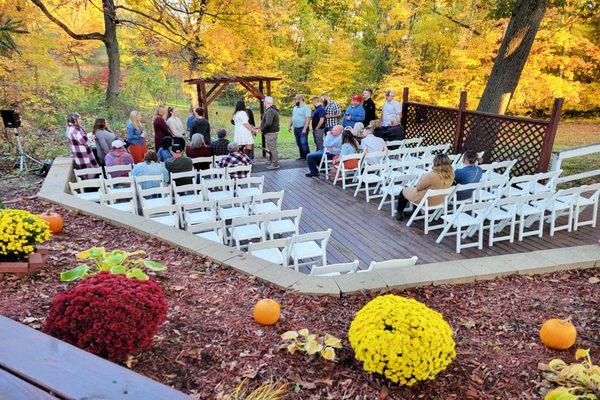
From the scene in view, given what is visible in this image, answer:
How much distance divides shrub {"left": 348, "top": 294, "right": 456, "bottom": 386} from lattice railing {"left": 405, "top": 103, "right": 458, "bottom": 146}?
772 cm

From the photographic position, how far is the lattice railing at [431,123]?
934 centimetres

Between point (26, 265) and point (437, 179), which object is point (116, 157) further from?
point (437, 179)

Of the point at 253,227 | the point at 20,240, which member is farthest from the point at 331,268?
the point at 20,240

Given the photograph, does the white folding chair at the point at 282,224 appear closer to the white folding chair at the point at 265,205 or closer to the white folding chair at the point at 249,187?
the white folding chair at the point at 265,205

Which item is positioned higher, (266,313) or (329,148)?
(329,148)

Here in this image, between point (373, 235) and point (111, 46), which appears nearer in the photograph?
point (373, 235)

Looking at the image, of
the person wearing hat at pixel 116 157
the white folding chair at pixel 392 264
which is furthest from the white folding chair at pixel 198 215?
the white folding chair at pixel 392 264

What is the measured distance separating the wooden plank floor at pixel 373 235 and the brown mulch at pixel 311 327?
1.66 m

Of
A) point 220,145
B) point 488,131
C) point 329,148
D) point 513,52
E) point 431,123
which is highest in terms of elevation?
point 513,52

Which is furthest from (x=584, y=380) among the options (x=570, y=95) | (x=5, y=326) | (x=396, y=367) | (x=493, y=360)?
(x=570, y=95)

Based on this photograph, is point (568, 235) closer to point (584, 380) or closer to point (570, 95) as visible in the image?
point (584, 380)

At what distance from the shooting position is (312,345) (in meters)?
2.52

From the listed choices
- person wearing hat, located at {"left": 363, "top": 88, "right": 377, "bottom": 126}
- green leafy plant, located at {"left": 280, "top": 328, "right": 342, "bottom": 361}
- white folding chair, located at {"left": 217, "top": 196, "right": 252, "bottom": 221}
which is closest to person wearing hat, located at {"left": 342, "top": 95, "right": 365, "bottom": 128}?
person wearing hat, located at {"left": 363, "top": 88, "right": 377, "bottom": 126}

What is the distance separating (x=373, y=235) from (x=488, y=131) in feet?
13.6
